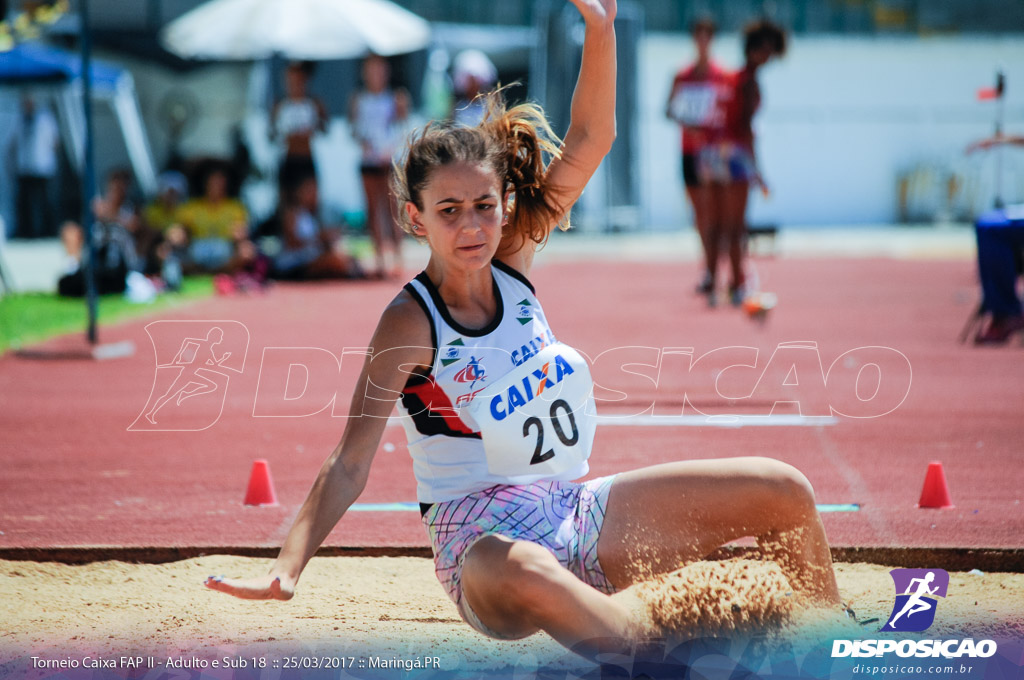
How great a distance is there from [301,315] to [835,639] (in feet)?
27.0

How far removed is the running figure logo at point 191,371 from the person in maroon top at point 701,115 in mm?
4243

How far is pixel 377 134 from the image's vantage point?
1346 cm

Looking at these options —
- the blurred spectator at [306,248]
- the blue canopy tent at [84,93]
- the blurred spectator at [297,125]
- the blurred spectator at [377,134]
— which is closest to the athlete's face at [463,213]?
the blue canopy tent at [84,93]

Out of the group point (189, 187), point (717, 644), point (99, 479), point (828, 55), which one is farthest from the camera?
point (828, 55)

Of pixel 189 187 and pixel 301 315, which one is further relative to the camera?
pixel 189 187

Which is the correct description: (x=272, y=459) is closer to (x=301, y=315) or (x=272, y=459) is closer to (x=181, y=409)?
(x=181, y=409)

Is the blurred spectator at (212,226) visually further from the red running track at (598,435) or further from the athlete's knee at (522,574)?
the athlete's knee at (522,574)

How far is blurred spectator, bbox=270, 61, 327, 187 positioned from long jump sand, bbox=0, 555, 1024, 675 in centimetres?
1061

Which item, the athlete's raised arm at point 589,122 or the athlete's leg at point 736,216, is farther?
the athlete's leg at point 736,216

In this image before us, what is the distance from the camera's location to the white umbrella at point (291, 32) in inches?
563

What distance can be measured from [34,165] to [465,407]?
54.2ft

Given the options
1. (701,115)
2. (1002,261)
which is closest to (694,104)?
(701,115)

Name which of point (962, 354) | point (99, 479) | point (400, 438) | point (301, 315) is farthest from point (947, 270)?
point (99, 479)

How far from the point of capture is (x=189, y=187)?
17.2 metres
